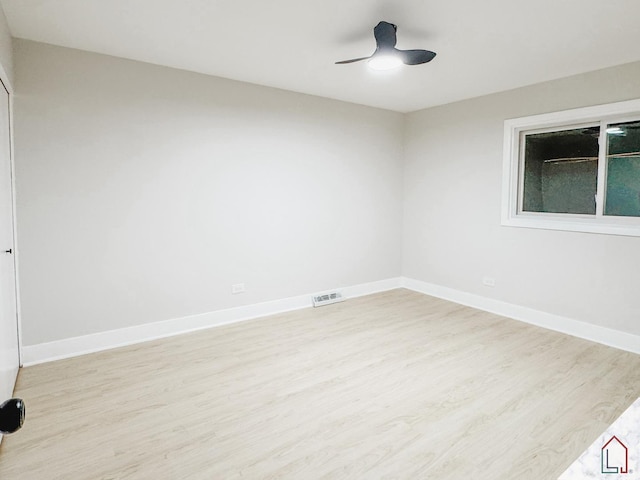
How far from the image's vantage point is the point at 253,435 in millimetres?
2184

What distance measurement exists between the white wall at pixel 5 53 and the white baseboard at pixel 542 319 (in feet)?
15.7

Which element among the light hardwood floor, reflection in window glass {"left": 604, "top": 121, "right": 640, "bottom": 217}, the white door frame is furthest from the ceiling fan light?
the white door frame

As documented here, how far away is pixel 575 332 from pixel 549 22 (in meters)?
2.82

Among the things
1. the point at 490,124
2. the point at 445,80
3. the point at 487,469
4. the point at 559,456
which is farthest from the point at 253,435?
the point at 490,124

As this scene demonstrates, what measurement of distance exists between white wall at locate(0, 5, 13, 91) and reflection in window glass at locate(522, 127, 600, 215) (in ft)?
15.3

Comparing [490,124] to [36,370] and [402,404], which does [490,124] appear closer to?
[402,404]

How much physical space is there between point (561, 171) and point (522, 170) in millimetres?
383

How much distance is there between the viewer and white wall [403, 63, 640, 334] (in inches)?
135

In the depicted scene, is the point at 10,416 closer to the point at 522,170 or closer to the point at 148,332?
the point at 148,332

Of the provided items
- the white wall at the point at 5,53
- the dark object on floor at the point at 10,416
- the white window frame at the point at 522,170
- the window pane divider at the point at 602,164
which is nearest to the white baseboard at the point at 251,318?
the white window frame at the point at 522,170

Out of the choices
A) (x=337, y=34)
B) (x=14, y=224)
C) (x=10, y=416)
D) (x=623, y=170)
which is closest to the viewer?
(x=10, y=416)

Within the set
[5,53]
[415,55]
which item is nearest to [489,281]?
[415,55]

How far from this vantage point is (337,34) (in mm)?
2752

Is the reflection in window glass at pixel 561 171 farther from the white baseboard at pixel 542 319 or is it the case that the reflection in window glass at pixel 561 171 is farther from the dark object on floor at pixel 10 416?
the dark object on floor at pixel 10 416
